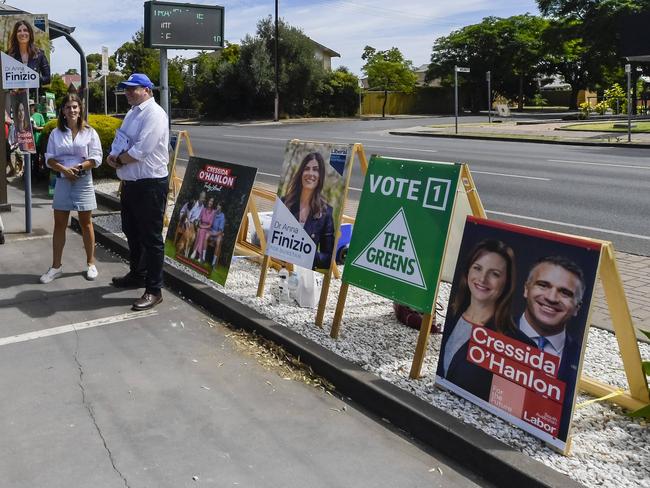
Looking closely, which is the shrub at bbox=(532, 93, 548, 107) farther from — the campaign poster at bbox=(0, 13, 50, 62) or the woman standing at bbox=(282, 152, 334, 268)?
the woman standing at bbox=(282, 152, 334, 268)

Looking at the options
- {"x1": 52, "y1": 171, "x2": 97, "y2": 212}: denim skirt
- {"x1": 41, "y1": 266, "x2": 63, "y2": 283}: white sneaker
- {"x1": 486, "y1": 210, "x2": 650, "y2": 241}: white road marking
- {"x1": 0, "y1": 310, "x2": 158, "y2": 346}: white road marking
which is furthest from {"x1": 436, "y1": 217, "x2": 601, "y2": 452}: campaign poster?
{"x1": 486, "y1": 210, "x2": 650, "y2": 241}: white road marking

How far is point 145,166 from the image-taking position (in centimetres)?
581

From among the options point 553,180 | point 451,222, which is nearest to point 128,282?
point 451,222

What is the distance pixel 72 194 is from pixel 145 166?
1311mm

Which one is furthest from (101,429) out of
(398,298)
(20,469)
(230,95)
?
(230,95)

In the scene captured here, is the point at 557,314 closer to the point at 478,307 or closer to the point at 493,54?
the point at 478,307

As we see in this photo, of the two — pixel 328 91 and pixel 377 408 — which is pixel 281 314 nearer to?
pixel 377 408

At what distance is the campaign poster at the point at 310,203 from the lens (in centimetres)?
527

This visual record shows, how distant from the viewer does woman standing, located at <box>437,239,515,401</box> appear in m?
3.62

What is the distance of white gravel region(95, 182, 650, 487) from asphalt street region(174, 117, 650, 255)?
3.70 m

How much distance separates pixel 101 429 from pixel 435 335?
2394 millimetres

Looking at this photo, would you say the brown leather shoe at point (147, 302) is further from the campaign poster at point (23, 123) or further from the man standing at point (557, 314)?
the campaign poster at point (23, 123)

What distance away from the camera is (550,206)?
10.8 meters

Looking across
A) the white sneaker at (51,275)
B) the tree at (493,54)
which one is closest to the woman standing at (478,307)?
the white sneaker at (51,275)
